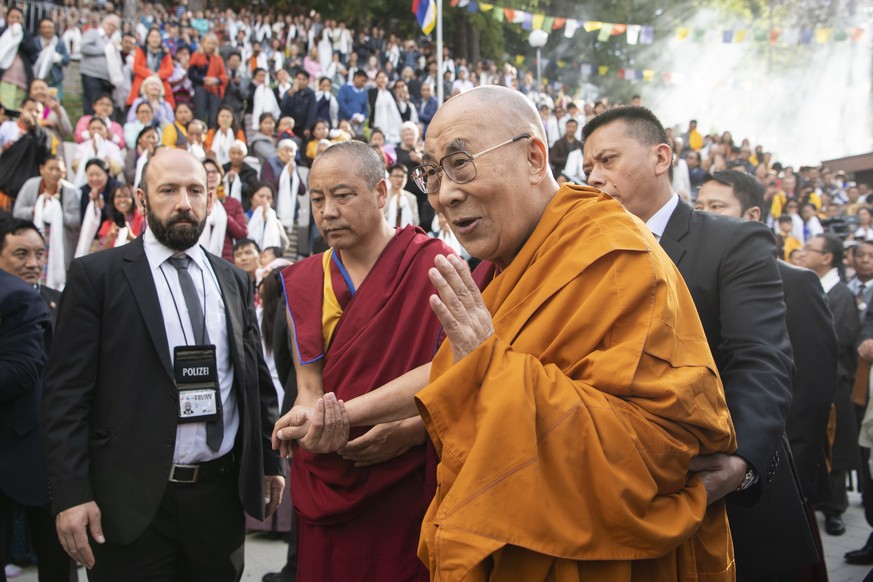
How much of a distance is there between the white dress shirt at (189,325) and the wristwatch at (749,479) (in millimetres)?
1935

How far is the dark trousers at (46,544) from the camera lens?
140 inches

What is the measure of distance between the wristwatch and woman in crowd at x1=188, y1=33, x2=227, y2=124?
10792mm

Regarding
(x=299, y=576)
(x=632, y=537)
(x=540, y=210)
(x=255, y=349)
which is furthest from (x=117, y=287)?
(x=632, y=537)

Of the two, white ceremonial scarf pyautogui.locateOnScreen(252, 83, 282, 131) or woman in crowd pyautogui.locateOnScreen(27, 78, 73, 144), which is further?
white ceremonial scarf pyautogui.locateOnScreen(252, 83, 282, 131)

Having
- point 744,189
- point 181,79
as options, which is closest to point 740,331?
point 744,189

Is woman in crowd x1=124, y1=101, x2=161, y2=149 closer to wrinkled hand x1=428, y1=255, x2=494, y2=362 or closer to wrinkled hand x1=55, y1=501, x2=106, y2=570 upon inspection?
wrinkled hand x1=55, y1=501, x2=106, y2=570

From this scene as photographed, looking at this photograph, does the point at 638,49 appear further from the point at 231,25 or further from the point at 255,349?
the point at 255,349

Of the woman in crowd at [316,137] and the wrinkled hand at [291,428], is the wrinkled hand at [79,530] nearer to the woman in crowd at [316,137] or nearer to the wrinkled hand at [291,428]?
the wrinkled hand at [291,428]

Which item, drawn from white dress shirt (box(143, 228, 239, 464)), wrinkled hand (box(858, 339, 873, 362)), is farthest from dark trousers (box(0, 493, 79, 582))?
wrinkled hand (box(858, 339, 873, 362))

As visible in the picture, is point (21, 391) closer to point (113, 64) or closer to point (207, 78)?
point (113, 64)

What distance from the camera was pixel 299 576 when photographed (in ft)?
9.00

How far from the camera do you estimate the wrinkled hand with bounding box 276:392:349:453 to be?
2.40 m

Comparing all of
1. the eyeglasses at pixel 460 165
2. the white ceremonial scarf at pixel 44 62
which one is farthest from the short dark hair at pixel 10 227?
the white ceremonial scarf at pixel 44 62

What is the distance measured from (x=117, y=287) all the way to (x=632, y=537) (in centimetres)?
215
